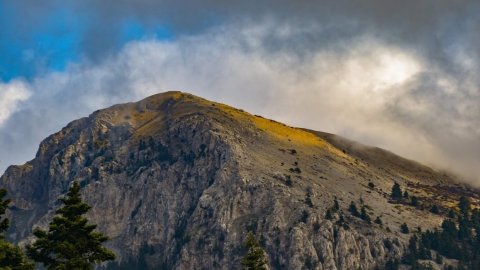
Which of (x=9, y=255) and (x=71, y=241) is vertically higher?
(x=71, y=241)

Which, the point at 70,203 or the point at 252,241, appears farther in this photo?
the point at 252,241

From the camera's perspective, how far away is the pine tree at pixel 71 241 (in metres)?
58.1

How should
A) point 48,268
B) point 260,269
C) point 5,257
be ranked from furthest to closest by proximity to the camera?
point 260,269, point 48,268, point 5,257

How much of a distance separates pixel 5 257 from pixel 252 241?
2962 centimetres

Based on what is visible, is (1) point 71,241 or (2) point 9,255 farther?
(1) point 71,241

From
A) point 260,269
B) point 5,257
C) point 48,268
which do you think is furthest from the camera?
point 260,269

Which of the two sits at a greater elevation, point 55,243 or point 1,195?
point 1,195

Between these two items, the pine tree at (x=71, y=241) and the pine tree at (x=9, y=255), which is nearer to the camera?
the pine tree at (x=9, y=255)

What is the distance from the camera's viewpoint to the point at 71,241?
58.7 metres

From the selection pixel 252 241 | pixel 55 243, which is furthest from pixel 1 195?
pixel 252 241

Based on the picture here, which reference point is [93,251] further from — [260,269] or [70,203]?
[260,269]

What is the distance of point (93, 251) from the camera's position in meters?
59.5

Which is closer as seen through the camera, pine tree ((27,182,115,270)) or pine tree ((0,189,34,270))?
pine tree ((0,189,34,270))

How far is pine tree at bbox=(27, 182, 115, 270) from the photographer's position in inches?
2288
